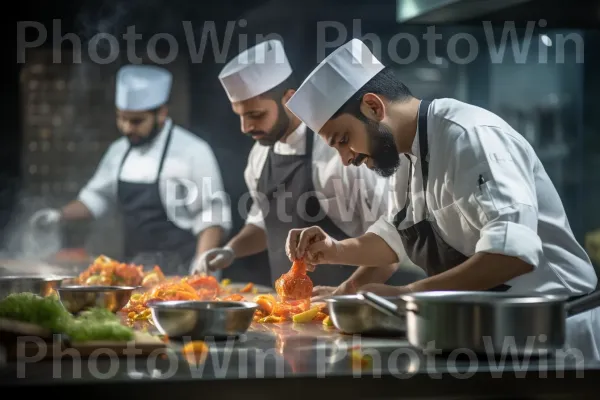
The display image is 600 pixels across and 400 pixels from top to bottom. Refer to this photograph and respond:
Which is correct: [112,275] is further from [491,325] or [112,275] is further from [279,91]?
[491,325]

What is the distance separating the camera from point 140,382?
1.52m

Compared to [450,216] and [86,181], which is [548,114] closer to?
[450,216]

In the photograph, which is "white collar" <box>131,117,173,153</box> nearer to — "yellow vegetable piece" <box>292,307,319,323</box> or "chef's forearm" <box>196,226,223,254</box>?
"chef's forearm" <box>196,226,223,254</box>

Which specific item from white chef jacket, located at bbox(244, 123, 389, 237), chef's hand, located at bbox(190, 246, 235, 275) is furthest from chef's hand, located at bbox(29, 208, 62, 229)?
white chef jacket, located at bbox(244, 123, 389, 237)

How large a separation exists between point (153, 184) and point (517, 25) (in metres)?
2.12

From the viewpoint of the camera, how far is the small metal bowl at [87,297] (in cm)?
245

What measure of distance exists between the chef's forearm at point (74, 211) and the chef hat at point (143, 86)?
59 centimetres

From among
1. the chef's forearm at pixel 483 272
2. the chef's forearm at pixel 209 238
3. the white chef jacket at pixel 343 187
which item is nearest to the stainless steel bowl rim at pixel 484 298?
the chef's forearm at pixel 483 272

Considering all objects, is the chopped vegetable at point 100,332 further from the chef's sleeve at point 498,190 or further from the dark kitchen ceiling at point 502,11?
the dark kitchen ceiling at point 502,11

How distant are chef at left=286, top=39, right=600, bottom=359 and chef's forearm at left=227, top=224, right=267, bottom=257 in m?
1.35

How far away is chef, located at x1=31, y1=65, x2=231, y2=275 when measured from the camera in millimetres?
4551

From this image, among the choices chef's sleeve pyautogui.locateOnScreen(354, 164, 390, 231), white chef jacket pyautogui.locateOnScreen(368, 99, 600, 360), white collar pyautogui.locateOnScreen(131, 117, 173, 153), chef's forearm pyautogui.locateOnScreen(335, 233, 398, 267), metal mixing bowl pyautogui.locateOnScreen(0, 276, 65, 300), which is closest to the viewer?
white chef jacket pyautogui.locateOnScreen(368, 99, 600, 360)

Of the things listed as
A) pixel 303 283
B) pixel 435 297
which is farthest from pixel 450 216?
pixel 435 297

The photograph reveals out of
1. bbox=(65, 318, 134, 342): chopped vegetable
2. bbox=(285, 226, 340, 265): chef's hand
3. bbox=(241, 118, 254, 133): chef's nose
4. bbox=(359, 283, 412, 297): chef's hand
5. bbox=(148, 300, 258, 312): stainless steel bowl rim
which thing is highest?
bbox=(241, 118, 254, 133): chef's nose
